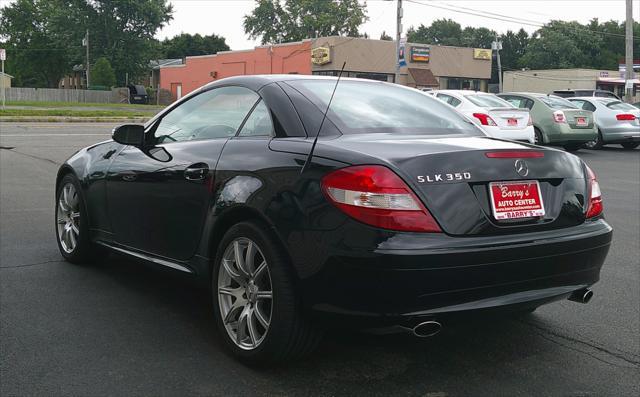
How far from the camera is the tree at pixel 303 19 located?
82625mm

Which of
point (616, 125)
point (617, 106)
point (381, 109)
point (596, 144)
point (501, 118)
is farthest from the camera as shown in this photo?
point (617, 106)

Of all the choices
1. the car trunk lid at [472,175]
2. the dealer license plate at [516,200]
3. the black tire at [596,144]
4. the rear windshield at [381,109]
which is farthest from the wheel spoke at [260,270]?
the black tire at [596,144]

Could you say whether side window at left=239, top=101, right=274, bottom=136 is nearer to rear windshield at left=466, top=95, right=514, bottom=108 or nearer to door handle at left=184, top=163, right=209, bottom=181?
door handle at left=184, top=163, right=209, bottom=181

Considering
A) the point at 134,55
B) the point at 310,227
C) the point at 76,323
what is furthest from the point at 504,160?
the point at 134,55

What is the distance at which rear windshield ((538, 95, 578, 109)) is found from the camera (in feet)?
57.3

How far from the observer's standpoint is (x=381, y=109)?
3.95 m

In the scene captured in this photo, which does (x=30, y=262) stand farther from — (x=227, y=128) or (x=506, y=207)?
(x=506, y=207)

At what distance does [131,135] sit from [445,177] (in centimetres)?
234

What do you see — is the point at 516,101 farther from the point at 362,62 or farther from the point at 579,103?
the point at 362,62

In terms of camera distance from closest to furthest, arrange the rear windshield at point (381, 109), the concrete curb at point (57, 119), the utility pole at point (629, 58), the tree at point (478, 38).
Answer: the rear windshield at point (381, 109), the concrete curb at point (57, 119), the utility pole at point (629, 58), the tree at point (478, 38)

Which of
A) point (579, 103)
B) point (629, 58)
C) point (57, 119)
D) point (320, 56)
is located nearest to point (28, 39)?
point (320, 56)

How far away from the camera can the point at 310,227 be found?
3.07 m

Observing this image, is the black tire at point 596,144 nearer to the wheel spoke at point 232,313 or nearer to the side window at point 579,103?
the side window at point 579,103

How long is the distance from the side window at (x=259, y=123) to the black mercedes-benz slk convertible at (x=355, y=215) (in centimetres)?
1
